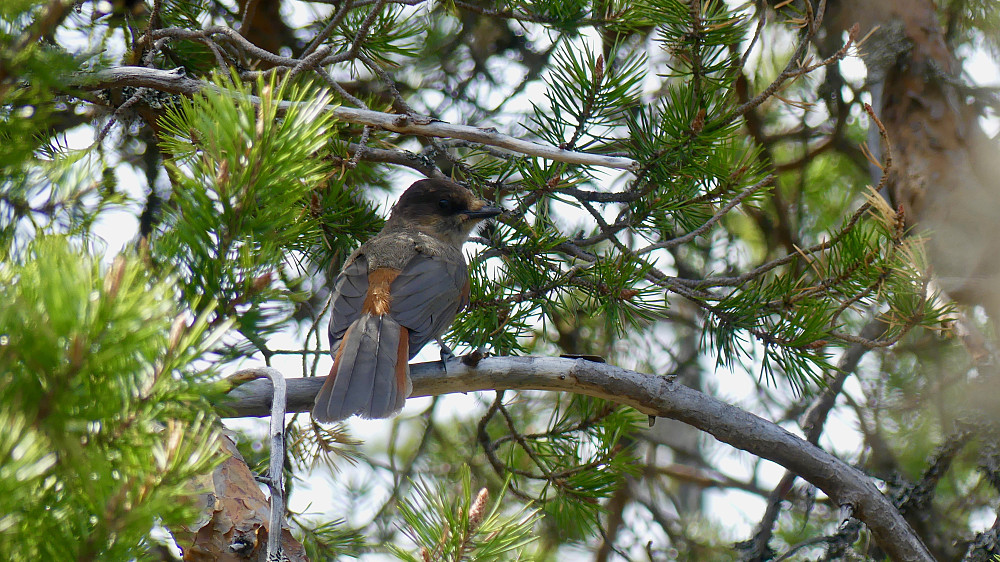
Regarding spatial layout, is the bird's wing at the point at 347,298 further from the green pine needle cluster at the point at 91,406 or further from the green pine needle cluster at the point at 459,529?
the green pine needle cluster at the point at 91,406

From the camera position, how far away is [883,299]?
102 inches

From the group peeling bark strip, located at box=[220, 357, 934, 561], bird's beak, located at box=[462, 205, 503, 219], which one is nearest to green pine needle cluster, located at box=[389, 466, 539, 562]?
peeling bark strip, located at box=[220, 357, 934, 561]

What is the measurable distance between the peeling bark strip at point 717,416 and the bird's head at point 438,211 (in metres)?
1.36

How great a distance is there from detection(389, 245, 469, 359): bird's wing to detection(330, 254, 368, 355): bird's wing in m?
0.14

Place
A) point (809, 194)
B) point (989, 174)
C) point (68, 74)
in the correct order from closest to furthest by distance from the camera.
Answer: point (68, 74)
point (989, 174)
point (809, 194)

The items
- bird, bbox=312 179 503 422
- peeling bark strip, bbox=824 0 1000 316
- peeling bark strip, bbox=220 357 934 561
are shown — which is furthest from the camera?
peeling bark strip, bbox=824 0 1000 316

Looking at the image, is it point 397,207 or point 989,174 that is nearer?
point 989,174

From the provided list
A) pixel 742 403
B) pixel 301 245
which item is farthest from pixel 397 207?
pixel 742 403

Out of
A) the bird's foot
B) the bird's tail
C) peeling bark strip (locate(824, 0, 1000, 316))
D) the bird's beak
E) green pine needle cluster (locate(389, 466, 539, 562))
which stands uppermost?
peeling bark strip (locate(824, 0, 1000, 316))

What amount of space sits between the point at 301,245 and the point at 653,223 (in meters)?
1.29

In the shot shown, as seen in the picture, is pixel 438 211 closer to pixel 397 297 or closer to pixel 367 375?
pixel 397 297

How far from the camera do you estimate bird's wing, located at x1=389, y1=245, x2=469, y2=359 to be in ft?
10.3

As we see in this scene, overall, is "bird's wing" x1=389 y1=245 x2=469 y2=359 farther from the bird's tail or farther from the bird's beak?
the bird's beak

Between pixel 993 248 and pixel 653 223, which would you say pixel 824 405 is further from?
pixel 653 223
